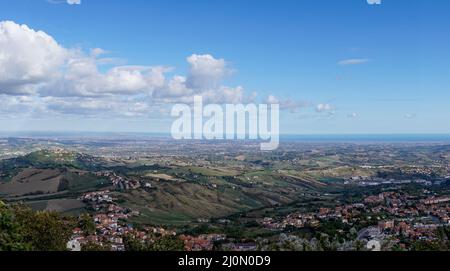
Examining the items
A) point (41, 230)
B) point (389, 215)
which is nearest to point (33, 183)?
point (389, 215)

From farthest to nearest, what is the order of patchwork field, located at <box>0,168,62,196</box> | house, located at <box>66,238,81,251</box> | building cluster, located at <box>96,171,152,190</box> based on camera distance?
building cluster, located at <box>96,171,152,190</box> < patchwork field, located at <box>0,168,62,196</box> < house, located at <box>66,238,81,251</box>

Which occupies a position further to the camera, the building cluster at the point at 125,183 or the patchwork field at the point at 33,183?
the building cluster at the point at 125,183

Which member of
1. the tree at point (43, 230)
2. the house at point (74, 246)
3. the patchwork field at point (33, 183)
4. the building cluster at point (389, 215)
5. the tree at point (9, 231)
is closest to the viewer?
the tree at point (9, 231)

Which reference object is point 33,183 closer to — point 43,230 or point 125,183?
point 125,183

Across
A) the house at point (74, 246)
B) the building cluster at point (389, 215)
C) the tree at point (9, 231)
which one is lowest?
the building cluster at point (389, 215)

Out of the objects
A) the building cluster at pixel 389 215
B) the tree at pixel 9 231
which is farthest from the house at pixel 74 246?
the building cluster at pixel 389 215

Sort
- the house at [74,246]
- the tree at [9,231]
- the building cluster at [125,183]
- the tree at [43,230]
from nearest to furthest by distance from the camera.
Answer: the tree at [9,231], the house at [74,246], the tree at [43,230], the building cluster at [125,183]

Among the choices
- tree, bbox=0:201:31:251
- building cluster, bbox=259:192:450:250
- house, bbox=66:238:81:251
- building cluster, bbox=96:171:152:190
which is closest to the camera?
tree, bbox=0:201:31:251

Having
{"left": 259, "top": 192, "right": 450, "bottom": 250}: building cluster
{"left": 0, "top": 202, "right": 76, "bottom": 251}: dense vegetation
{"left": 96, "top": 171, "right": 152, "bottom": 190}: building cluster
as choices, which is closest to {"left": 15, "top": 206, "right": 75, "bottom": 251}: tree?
{"left": 0, "top": 202, "right": 76, "bottom": 251}: dense vegetation

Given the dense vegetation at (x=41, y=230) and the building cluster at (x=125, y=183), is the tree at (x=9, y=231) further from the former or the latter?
the building cluster at (x=125, y=183)

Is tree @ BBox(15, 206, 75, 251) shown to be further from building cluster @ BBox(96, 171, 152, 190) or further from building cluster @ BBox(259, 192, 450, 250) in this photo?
building cluster @ BBox(96, 171, 152, 190)
